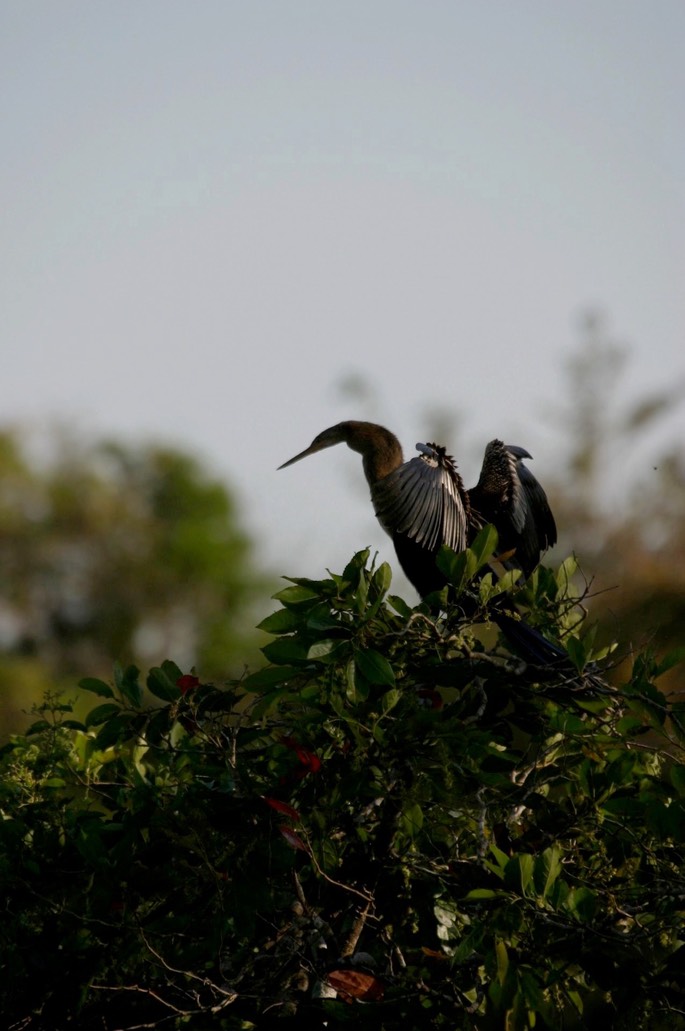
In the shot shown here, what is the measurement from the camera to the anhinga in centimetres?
356

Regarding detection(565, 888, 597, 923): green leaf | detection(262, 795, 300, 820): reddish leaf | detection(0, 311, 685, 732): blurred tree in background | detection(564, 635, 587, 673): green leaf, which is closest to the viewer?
detection(565, 888, 597, 923): green leaf

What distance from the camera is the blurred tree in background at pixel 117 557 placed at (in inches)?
1196

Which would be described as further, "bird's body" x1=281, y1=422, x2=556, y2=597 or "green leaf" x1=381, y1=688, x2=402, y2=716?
"bird's body" x1=281, y1=422, x2=556, y2=597

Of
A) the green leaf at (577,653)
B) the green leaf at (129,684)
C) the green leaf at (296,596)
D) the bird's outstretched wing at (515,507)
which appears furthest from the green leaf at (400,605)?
the bird's outstretched wing at (515,507)

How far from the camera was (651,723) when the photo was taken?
198cm

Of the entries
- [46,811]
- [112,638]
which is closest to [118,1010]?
[46,811]

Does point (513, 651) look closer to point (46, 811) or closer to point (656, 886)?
point (656, 886)

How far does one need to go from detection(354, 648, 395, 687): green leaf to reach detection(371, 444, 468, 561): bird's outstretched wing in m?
1.55

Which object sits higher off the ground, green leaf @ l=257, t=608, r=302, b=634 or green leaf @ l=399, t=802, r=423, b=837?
green leaf @ l=257, t=608, r=302, b=634

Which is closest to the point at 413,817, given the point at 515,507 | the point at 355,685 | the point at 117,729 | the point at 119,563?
the point at 355,685

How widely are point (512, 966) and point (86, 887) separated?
70 cm

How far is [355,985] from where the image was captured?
189 centimetres

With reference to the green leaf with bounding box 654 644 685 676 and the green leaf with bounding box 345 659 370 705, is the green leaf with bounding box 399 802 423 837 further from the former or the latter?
the green leaf with bounding box 654 644 685 676

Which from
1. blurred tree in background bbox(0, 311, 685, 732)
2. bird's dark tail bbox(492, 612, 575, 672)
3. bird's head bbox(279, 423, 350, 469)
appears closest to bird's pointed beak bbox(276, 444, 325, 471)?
bird's head bbox(279, 423, 350, 469)
